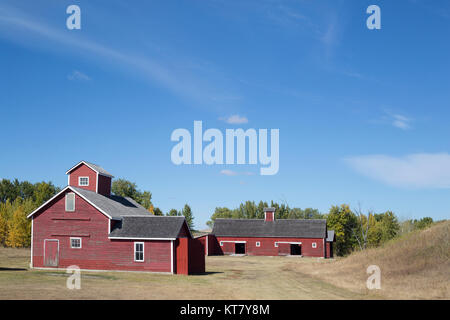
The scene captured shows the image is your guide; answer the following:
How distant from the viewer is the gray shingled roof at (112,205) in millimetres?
36219

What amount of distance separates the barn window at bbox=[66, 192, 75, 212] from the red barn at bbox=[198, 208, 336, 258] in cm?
3120

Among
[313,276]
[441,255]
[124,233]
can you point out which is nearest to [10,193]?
[124,233]

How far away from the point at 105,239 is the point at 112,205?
15.3 feet

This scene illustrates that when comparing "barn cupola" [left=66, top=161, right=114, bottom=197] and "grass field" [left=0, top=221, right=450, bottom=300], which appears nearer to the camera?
"grass field" [left=0, top=221, right=450, bottom=300]

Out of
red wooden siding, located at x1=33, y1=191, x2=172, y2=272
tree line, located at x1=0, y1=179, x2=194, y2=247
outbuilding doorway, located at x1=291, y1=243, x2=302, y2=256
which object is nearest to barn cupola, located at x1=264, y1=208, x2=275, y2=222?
outbuilding doorway, located at x1=291, y1=243, x2=302, y2=256

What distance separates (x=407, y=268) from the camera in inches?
1147

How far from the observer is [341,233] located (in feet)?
256

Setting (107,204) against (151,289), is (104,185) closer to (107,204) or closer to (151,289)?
(107,204)

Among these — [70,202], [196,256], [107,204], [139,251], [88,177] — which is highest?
[88,177]

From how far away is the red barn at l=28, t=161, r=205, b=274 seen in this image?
1323 inches

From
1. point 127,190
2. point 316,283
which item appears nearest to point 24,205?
point 127,190

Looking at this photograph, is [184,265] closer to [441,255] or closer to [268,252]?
[441,255]

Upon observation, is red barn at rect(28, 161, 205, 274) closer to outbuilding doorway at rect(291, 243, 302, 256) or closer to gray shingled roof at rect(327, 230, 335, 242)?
outbuilding doorway at rect(291, 243, 302, 256)
